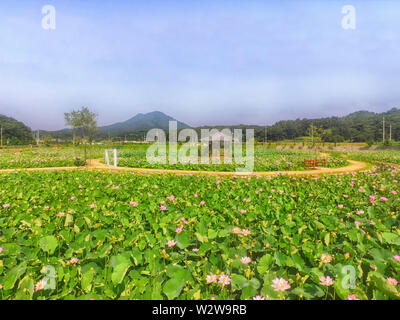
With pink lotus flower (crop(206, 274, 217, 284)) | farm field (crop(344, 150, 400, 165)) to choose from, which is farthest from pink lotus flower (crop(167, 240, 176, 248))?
farm field (crop(344, 150, 400, 165))

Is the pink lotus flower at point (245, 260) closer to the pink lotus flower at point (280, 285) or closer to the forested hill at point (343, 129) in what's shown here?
the pink lotus flower at point (280, 285)

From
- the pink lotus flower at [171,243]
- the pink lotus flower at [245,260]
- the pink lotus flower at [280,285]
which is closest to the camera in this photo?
the pink lotus flower at [280,285]

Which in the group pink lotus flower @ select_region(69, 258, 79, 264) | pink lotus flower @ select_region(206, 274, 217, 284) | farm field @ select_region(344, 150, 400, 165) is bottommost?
farm field @ select_region(344, 150, 400, 165)

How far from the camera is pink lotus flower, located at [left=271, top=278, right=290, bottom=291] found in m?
1.44

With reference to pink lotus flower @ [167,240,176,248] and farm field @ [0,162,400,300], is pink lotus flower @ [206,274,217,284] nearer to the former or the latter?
farm field @ [0,162,400,300]

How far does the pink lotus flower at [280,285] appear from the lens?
1436 millimetres

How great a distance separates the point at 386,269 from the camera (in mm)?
1614

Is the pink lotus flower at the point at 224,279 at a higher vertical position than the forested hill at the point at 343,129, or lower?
lower

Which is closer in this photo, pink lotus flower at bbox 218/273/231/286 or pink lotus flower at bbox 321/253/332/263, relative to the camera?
pink lotus flower at bbox 218/273/231/286

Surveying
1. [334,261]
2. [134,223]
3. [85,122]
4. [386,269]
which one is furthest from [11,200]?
[85,122]

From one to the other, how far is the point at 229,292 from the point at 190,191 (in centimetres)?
337

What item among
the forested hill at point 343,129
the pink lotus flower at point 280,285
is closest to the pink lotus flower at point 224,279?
the pink lotus flower at point 280,285

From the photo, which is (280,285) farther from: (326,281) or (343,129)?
(343,129)

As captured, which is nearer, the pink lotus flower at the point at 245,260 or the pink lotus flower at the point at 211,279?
the pink lotus flower at the point at 211,279
